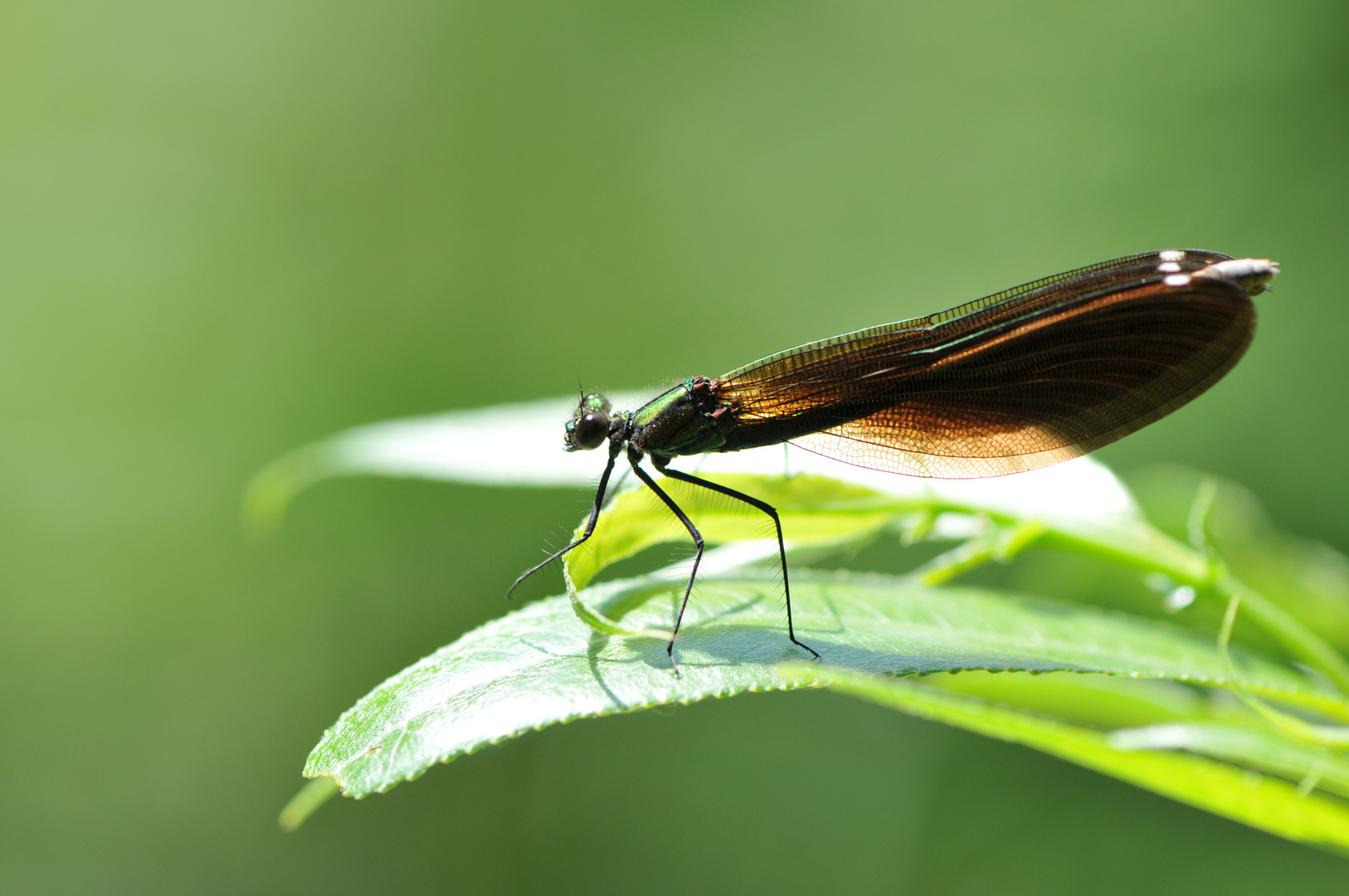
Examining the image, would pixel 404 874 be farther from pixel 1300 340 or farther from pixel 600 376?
pixel 1300 340

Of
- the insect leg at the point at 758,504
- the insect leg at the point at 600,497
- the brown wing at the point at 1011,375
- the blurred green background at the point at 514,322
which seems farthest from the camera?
the blurred green background at the point at 514,322

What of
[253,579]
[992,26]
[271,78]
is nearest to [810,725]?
[253,579]

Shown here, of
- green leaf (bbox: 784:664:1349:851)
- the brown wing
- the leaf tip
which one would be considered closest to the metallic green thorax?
the brown wing

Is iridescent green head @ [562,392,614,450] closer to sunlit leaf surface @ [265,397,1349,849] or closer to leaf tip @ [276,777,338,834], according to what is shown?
sunlit leaf surface @ [265,397,1349,849]

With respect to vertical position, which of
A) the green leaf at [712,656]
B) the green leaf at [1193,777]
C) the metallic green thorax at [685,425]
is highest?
the metallic green thorax at [685,425]

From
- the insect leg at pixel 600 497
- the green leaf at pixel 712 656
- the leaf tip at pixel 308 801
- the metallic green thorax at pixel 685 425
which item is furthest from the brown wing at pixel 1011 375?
the leaf tip at pixel 308 801

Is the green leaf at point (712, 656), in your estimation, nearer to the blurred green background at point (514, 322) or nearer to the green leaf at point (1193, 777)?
the green leaf at point (1193, 777)
